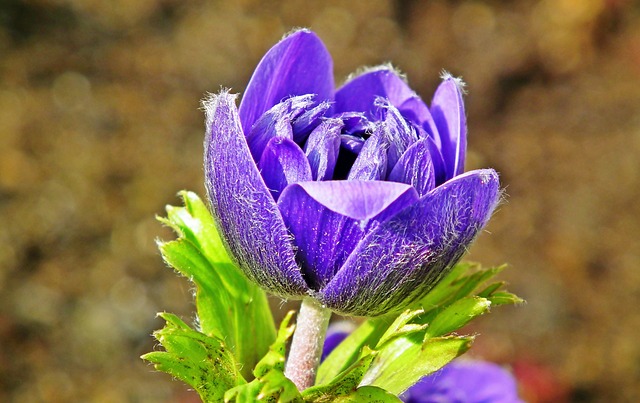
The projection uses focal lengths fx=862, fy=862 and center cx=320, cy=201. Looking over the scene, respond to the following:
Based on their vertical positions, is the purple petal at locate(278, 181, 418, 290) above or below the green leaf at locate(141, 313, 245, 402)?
above

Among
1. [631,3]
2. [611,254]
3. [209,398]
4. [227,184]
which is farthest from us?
[631,3]

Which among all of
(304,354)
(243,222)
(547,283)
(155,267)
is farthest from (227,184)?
(547,283)

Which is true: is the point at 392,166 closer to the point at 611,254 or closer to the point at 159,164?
the point at 159,164

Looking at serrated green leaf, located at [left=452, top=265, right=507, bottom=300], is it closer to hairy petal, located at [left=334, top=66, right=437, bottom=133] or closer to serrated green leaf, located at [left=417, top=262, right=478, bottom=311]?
serrated green leaf, located at [left=417, top=262, right=478, bottom=311]

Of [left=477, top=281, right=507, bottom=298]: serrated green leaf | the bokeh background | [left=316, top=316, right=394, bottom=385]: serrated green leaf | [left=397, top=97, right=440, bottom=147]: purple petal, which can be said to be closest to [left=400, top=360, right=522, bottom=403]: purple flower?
[left=316, top=316, right=394, bottom=385]: serrated green leaf

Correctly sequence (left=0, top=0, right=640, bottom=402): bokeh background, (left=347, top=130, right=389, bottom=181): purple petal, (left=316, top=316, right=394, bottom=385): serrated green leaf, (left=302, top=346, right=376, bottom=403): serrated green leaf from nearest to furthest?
(left=347, top=130, right=389, bottom=181): purple petal < (left=302, top=346, right=376, bottom=403): serrated green leaf < (left=316, top=316, right=394, bottom=385): serrated green leaf < (left=0, top=0, right=640, bottom=402): bokeh background
